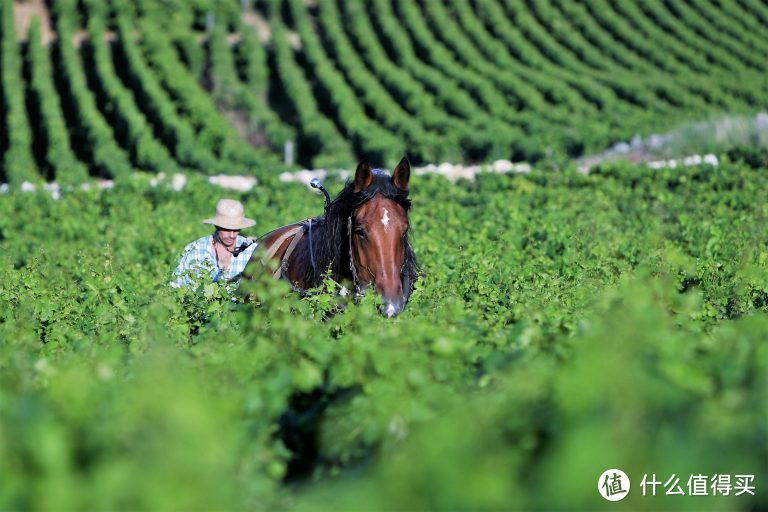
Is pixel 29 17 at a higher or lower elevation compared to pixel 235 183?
higher

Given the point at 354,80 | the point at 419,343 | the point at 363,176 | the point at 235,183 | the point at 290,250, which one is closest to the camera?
the point at 419,343

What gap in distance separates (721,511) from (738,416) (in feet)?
1.81

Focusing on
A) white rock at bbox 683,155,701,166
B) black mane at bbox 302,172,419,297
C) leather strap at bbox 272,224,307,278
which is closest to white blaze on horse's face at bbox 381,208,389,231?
black mane at bbox 302,172,419,297

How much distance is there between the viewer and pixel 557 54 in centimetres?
4247

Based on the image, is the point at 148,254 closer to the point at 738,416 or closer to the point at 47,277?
the point at 47,277

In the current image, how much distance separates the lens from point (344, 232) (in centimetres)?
686

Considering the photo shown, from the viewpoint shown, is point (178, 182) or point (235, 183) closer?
point (178, 182)

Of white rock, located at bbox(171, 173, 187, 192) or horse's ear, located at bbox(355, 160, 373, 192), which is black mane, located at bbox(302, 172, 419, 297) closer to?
horse's ear, located at bbox(355, 160, 373, 192)

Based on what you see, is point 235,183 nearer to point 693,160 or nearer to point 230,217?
point 693,160

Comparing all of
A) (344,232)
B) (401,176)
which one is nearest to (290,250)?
(344,232)

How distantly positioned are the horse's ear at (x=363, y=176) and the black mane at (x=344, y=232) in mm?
30

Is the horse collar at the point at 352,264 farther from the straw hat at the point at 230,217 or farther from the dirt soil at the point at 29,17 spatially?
the dirt soil at the point at 29,17

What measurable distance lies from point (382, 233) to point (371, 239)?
8 centimetres

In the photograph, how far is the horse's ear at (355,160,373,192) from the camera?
6641mm
